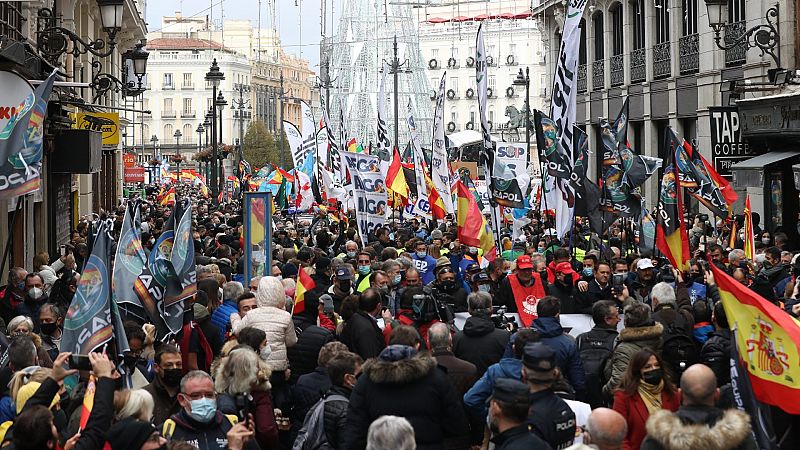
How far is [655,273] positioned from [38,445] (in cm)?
843

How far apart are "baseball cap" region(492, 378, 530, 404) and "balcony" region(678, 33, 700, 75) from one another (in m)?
26.5

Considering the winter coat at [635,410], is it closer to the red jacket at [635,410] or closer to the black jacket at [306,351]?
the red jacket at [635,410]

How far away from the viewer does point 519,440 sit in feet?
20.2

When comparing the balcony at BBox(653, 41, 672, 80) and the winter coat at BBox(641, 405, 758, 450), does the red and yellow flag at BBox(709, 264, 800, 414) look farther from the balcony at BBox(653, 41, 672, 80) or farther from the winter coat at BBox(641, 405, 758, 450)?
the balcony at BBox(653, 41, 672, 80)

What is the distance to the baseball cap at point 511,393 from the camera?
628cm

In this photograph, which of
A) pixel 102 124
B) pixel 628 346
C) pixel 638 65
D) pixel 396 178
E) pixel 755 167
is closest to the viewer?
pixel 628 346

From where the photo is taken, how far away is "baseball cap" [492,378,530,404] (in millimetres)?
6284

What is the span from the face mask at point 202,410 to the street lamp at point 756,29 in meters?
14.6

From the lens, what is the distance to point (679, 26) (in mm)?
32969

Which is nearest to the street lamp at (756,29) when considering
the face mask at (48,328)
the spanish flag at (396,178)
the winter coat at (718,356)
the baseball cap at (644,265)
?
the spanish flag at (396,178)

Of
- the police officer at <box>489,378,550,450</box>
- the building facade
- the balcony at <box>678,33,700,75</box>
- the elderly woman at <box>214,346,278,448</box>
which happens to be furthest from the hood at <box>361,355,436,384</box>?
the building facade

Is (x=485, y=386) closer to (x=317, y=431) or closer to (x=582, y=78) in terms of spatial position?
(x=317, y=431)

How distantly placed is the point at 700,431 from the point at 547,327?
9.77ft

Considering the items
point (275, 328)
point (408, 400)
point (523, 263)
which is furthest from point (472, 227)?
point (408, 400)
